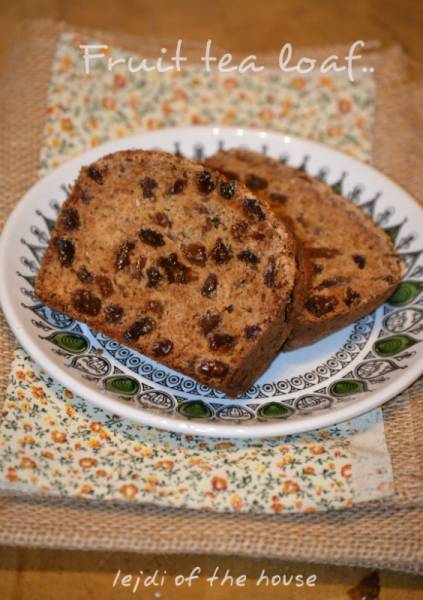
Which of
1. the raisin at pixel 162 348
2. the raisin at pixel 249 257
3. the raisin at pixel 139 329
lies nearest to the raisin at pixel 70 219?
the raisin at pixel 139 329

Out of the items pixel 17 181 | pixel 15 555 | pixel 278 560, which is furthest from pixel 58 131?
pixel 278 560

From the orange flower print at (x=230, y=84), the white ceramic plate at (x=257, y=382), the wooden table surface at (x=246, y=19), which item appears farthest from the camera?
the wooden table surface at (x=246, y=19)

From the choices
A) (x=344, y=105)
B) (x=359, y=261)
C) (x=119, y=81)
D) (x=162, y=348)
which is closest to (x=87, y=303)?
(x=162, y=348)

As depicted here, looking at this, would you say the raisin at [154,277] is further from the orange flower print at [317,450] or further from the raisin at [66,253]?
the orange flower print at [317,450]

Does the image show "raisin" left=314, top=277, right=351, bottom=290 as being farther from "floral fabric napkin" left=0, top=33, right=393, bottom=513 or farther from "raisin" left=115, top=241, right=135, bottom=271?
"raisin" left=115, top=241, right=135, bottom=271

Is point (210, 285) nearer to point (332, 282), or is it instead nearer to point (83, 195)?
point (332, 282)

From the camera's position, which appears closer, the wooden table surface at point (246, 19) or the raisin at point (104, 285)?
the raisin at point (104, 285)

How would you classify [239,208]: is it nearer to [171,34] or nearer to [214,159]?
[214,159]
